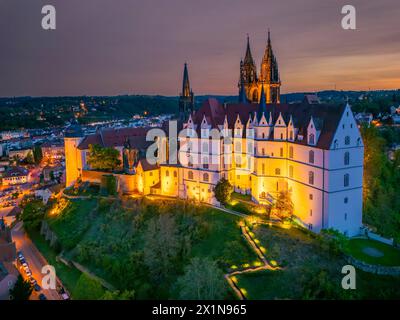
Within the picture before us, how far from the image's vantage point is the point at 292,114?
42.8m

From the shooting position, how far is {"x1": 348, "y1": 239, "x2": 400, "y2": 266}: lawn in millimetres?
33125

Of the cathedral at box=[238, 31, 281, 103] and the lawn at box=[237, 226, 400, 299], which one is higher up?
the cathedral at box=[238, 31, 281, 103]

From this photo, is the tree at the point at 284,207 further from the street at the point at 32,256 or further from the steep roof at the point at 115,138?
the steep roof at the point at 115,138

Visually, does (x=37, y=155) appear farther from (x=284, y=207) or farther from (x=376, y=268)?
(x=376, y=268)

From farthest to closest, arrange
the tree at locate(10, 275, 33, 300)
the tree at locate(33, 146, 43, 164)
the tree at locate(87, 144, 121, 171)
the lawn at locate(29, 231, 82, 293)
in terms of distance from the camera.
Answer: the tree at locate(33, 146, 43, 164)
the tree at locate(87, 144, 121, 171)
the lawn at locate(29, 231, 82, 293)
the tree at locate(10, 275, 33, 300)

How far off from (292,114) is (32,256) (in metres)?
37.2

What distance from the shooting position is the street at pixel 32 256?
3875cm

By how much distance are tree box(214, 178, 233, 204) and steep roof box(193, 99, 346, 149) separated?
8002 millimetres

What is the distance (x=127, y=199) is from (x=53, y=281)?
13.5 metres

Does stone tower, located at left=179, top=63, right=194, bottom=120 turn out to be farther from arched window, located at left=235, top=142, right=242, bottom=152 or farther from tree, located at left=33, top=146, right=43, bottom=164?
tree, located at left=33, top=146, right=43, bottom=164

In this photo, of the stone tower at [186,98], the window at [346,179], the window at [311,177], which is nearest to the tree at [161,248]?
the window at [311,177]

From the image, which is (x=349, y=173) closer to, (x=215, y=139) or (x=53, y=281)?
(x=215, y=139)

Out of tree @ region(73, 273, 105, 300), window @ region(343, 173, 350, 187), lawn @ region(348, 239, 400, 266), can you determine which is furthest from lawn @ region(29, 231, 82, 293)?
window @ region(343, 173, 350, 187)
